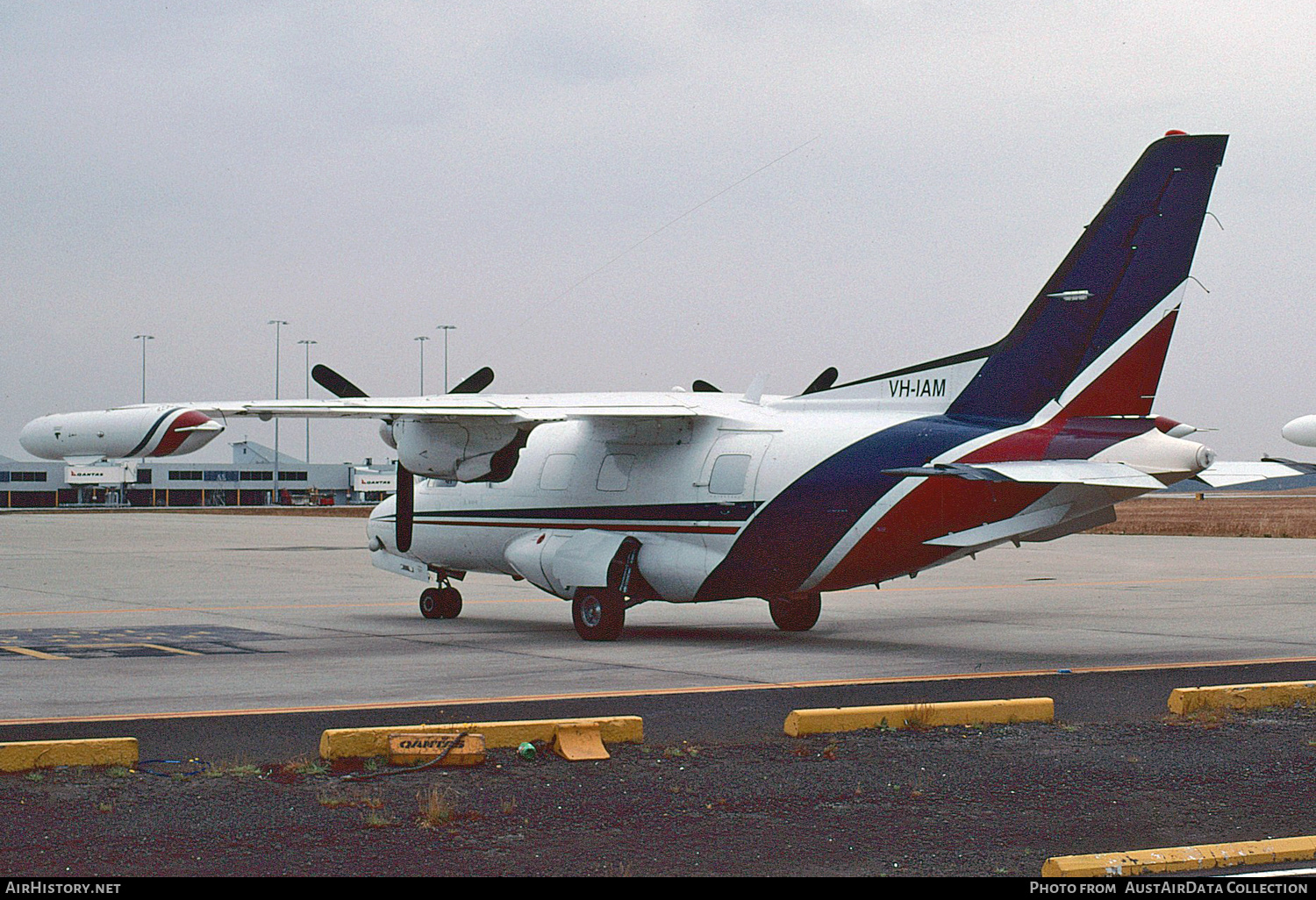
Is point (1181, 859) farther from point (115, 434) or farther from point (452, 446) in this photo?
point (115, 434)

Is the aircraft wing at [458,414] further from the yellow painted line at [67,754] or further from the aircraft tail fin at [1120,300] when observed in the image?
the yellow painted line at [67,754]

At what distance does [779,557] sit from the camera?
18719mm

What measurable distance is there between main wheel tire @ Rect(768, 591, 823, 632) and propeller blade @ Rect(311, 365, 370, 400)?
23.1 ft

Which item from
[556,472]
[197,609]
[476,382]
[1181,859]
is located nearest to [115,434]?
[197,609]

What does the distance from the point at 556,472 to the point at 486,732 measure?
10626mm

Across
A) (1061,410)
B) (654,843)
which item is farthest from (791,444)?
(654,843)

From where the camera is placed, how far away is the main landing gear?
936 inches

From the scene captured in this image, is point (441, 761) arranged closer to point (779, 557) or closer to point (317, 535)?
point (779, 557)

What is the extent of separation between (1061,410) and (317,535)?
1708 inches

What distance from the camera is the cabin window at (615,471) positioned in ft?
67.0

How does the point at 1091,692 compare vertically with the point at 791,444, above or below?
below

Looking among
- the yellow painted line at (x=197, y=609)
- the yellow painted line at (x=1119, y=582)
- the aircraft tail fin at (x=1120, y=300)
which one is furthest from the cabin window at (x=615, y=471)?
the yellow painted line at (x=1119, y=582)

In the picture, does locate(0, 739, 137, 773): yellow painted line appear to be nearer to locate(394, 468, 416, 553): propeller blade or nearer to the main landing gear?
locate(394, 468, 416, 553): propeller blade

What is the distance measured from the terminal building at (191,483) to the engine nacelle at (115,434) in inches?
1197
